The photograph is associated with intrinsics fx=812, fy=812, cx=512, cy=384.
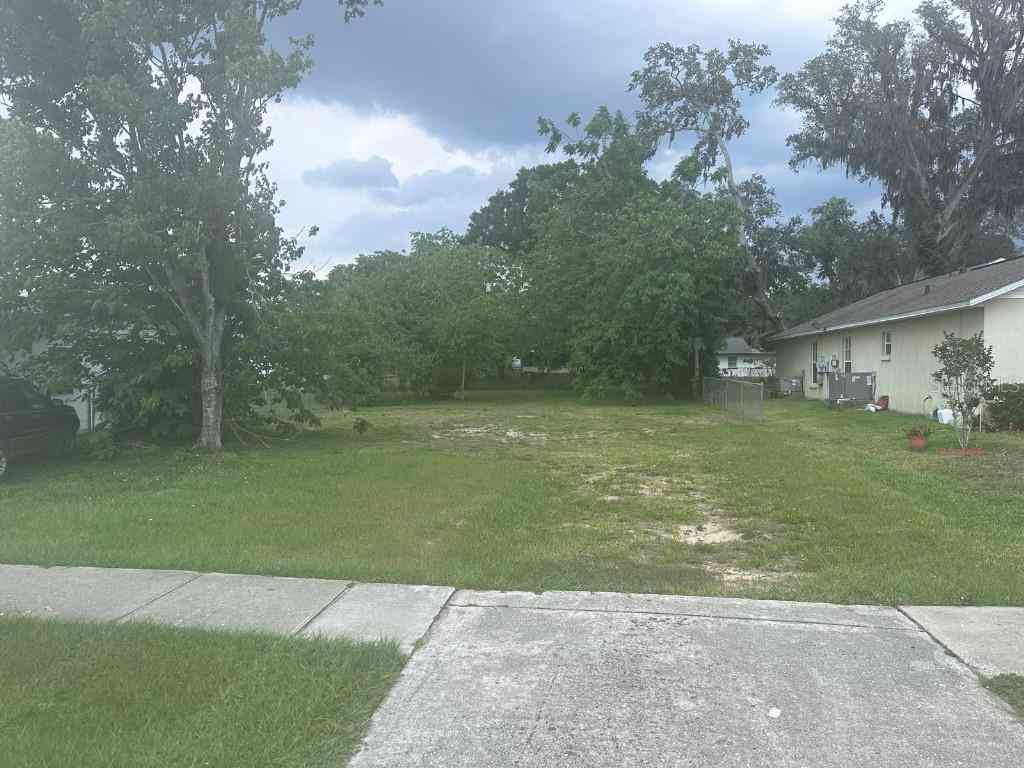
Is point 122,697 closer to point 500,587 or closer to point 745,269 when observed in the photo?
point 500,587

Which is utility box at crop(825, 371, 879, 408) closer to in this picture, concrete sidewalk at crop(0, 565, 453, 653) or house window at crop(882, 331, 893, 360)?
house window at crop(882, 331, 893, 360)

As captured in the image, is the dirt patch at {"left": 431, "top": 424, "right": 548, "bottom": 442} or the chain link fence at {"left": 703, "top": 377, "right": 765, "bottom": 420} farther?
the chain link fence at {"left": 703, "top": 377, "right": 765, "bottom": 420}

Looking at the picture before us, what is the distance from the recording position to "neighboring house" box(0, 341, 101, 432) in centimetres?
1377

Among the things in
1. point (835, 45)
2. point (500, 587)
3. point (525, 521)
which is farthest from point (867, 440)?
point (835, 45)

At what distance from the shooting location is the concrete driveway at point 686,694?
347 centimetres

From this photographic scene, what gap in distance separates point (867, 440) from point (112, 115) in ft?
47.3

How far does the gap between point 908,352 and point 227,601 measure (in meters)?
20.5

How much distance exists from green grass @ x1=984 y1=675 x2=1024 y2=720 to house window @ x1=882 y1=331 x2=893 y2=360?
20.5 m

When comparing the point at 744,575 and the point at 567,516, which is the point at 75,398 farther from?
the point at 744,575

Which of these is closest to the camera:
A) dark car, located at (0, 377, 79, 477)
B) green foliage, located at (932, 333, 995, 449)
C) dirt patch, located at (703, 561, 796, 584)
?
dirt patch, located at (703, 561, 796, 584)

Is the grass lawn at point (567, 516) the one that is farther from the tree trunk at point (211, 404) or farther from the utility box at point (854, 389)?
the utility box at point (854, 389)

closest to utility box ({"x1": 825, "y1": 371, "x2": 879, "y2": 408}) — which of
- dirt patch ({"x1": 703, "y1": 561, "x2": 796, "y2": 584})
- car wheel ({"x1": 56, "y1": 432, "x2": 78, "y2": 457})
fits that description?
dirt patch ({"x1": 703, "y1": 561, "x2": 796, "y2": 584})

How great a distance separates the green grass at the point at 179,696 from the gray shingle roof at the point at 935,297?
56.6 ft

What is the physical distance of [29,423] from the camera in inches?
484
